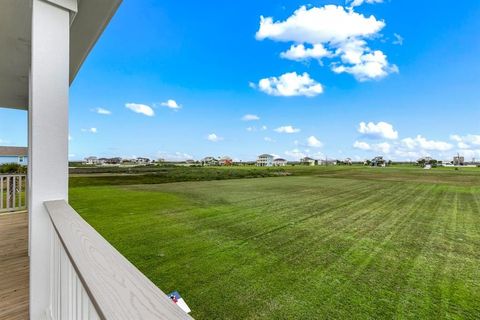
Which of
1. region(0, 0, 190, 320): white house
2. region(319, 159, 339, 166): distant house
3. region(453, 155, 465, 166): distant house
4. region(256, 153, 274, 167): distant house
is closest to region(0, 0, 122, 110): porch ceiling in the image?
region(0, 0, 190, 320): white house

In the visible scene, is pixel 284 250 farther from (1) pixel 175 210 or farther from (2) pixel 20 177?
(2) pixel 20 177

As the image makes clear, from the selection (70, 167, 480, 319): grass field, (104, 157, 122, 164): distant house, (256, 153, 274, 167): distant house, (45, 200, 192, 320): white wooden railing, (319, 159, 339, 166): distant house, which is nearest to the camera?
(45, 200, 192, 320): white wooden railing

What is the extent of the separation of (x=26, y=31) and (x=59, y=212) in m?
1.70

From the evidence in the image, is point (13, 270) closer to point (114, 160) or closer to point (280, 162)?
point (114, 160)

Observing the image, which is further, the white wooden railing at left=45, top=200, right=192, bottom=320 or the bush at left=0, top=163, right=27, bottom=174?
the bush at left=0, top=163, right=27, bottom=174

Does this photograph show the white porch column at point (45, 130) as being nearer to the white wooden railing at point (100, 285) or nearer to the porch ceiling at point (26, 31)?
the porch ceiling at point (26, 31)

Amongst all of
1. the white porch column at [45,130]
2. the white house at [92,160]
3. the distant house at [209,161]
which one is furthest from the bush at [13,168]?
the distant house at [209,161]

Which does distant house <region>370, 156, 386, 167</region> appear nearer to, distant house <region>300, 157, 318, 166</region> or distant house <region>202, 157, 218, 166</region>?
distant house <region>300, 157, 318, 166</region>

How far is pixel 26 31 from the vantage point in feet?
5.94

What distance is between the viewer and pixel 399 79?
23.3m

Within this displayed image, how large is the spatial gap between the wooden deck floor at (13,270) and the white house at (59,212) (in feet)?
0.06

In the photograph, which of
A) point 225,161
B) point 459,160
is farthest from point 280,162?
point 459,160

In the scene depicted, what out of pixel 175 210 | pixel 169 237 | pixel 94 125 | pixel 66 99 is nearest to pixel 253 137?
pixel 94 125

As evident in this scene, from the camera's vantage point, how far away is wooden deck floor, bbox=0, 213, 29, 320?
1539 millimetres
